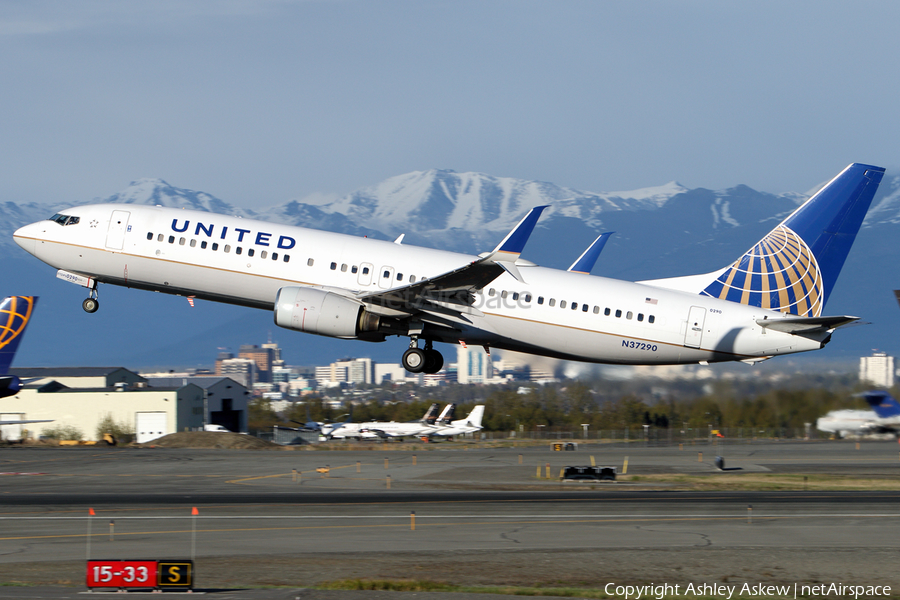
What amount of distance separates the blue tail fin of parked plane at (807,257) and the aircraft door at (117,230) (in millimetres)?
22025

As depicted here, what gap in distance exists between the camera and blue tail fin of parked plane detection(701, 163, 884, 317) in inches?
1438

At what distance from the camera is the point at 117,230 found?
3509cm

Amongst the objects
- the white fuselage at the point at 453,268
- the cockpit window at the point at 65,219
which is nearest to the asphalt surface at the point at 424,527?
the white fuselage at the point at 453,268

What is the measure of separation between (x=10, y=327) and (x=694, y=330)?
35.1 meters

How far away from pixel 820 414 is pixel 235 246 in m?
31.9

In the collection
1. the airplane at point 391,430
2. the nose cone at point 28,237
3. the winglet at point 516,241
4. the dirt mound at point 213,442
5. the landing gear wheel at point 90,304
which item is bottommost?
the airplane at point 391,430

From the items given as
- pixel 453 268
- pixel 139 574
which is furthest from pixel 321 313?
pixel 139 574

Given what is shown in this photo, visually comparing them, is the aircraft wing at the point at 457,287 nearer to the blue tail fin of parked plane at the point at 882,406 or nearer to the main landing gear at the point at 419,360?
the main landing gear at the point at 419,360

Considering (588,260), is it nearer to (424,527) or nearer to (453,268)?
(453,268)

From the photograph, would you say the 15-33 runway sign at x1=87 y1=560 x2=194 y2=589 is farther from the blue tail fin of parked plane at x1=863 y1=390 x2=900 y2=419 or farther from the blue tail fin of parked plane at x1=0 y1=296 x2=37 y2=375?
the blue tail fin of parked plane at x1=0 y1=296 x2=37 y2=375

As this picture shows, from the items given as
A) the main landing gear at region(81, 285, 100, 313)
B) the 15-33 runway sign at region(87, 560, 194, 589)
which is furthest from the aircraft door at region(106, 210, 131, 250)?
the 15-33 runway sign at region(87, 560, 194, 589)

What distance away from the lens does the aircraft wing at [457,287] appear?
29719 millimetres

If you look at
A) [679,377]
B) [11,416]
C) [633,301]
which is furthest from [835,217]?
[11,416]

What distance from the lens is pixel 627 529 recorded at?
981 inches
